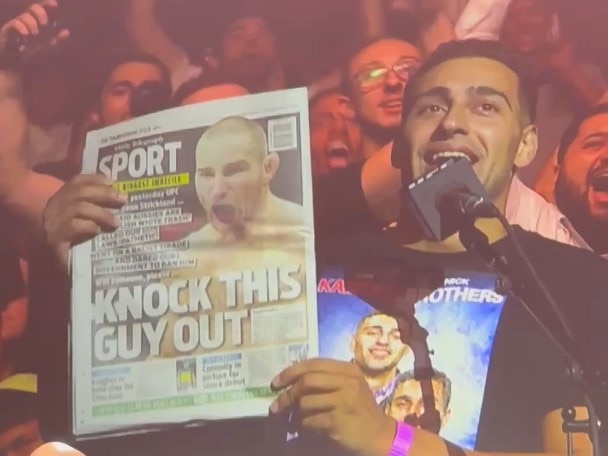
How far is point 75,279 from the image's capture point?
4.17ft

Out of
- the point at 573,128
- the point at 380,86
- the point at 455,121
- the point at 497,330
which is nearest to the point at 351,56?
the point at 380,86

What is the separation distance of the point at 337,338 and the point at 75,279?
0.37 meters

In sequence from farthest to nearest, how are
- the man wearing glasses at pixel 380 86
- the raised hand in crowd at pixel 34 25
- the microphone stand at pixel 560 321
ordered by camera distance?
1. the raised hand in crowd at pixel 34 25
2. the man wearing glasses at pixel 380 86
3. the microphone stand at pixel 560 321

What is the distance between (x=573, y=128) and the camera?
119 cm

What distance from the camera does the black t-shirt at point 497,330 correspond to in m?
1.12

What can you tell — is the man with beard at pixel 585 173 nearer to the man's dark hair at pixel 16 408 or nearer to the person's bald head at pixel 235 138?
the person's bald head at pixel 235 138

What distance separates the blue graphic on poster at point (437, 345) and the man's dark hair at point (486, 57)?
229mm

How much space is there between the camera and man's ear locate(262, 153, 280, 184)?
124 centimetres

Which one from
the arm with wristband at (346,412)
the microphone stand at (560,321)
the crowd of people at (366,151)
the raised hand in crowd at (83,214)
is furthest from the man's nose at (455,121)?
the raised hand in crowd at (83,214)

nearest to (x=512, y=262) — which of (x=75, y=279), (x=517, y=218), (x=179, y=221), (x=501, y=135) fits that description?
(x=517, y=218)

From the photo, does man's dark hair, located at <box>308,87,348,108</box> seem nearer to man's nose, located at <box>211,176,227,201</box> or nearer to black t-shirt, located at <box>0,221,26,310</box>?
man's nose, located at <box>211,176,227,201</box>

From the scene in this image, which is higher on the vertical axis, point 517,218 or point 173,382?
point 517,218

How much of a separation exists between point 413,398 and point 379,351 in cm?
7

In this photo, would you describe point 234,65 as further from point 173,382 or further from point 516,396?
point 516,396
